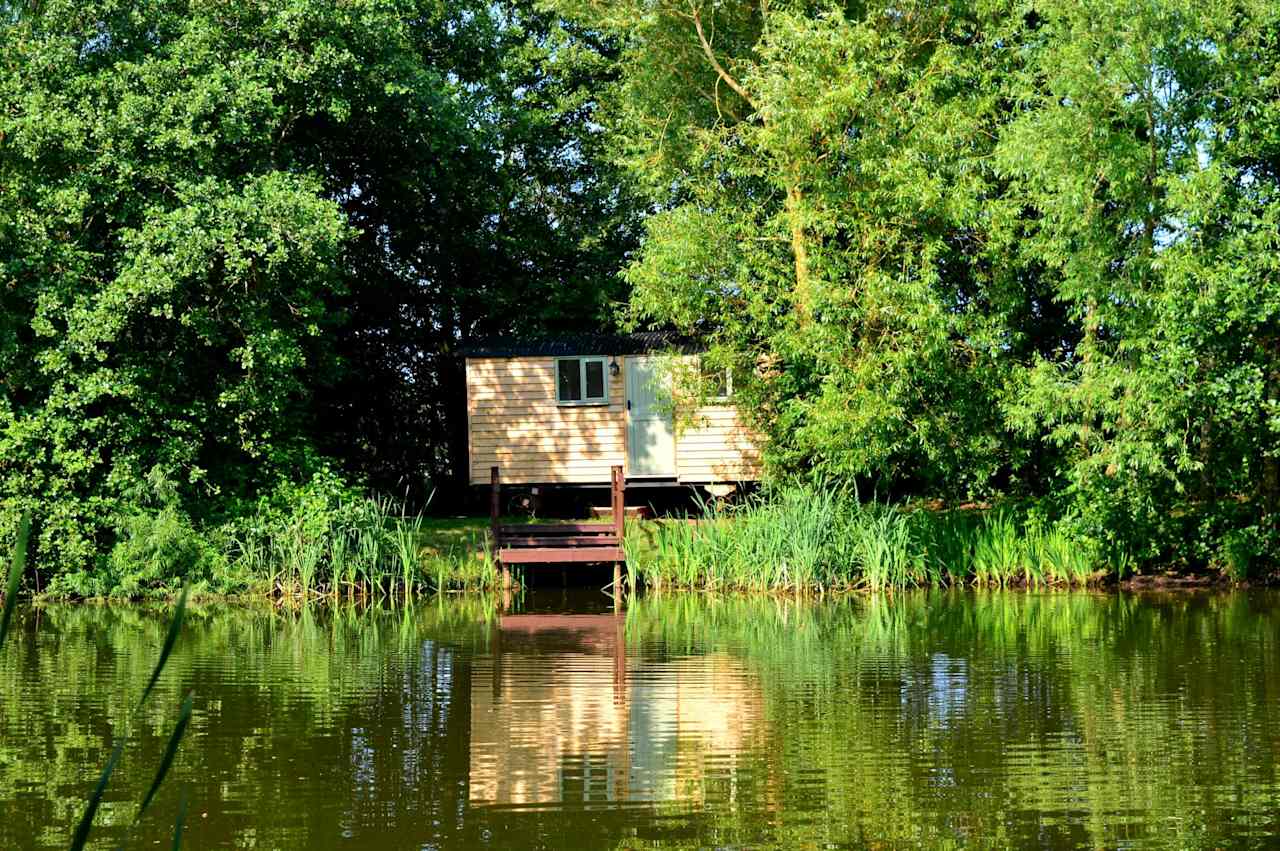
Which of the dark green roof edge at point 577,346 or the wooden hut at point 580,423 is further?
the wooden hut at point 580,423

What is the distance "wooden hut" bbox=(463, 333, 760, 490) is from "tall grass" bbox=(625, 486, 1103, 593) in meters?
3.50

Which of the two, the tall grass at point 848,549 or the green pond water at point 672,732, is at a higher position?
the tall grass at point 848,549

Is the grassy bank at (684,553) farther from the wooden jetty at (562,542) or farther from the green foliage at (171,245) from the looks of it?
the wooden jetty at (562,542)

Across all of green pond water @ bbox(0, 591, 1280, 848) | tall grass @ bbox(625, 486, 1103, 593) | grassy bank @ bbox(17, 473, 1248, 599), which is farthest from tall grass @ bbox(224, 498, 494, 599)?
tall grass @ bbox(625, 486, 1103, 593)

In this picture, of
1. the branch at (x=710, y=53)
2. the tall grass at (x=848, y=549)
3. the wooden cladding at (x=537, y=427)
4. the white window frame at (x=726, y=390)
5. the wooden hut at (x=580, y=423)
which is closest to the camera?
the tall grass at (x=848, y=549)

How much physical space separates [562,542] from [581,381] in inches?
190

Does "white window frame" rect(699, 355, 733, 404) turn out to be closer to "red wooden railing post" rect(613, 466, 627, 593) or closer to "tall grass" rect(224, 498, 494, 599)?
"red wooden railing post" rect(613, 466, 627, 593)

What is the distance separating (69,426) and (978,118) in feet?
44.3

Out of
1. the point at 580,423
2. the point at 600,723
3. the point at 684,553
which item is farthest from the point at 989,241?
the point at 600,723

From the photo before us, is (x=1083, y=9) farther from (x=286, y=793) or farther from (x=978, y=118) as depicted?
(x=286, y=793)

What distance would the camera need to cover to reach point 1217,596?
19.0 m

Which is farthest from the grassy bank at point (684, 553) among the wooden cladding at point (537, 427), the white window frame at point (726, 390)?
the wooden cladding at point (537, 427)

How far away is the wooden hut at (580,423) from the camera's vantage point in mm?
25016

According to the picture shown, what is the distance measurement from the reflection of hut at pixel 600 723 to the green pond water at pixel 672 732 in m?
0.04
